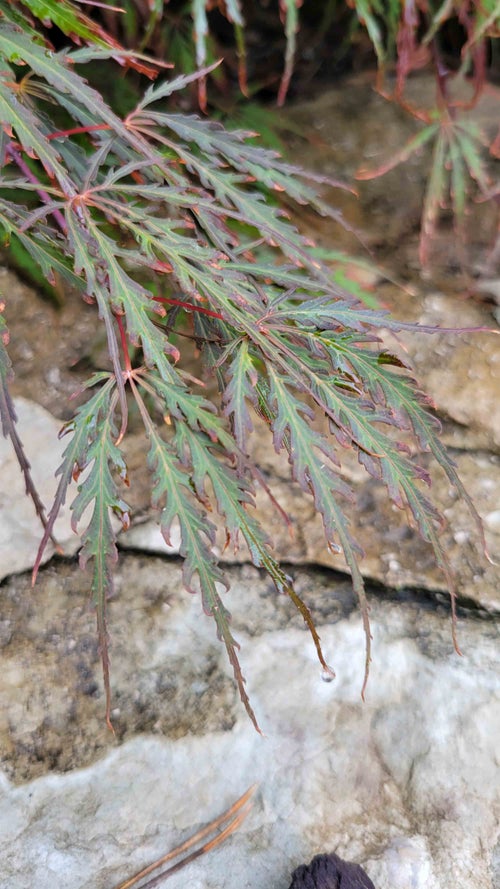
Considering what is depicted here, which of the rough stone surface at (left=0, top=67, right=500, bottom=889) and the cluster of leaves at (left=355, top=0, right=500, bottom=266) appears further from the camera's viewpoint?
the cluster of leaves at (left=355, top=0, right=500, bottom=266)

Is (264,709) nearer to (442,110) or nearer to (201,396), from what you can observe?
(201,396)

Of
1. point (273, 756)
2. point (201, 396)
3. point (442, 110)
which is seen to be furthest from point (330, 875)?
point (442, 110)

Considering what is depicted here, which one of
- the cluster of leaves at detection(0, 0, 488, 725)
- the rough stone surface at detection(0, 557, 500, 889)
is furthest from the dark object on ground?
the cluster of leaves at detection(0, 0, 488, 725)

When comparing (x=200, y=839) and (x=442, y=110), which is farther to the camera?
(x=442, y=110)

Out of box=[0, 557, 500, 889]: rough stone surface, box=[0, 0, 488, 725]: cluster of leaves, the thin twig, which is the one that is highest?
box=[0, 0, 488, 725]: cluster of leaves

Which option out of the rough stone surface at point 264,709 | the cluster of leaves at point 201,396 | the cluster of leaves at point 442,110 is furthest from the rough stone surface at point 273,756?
the cluster of leaves at point 442,110

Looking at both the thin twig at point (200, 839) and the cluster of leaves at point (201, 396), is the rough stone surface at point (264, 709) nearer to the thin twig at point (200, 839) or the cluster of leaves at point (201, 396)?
the thin twig at point (200, 839)

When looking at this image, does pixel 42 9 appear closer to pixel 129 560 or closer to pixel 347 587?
pixel 129 560

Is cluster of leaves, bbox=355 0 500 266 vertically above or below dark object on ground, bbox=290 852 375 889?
above

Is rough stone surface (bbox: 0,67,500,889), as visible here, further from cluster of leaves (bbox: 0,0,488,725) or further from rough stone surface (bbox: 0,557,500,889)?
cluster of leaves (bbox: 0,0,488,725)
